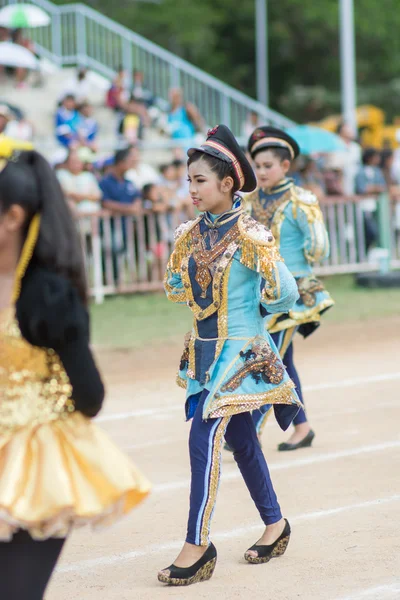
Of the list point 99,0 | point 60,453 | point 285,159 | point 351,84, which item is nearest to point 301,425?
point 285,159

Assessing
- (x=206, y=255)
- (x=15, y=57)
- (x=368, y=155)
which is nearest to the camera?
(x=206, y=255)

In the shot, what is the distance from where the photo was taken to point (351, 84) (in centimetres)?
2148

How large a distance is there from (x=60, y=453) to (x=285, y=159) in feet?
14.6

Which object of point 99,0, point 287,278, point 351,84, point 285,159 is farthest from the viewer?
point 99,0

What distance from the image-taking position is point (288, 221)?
7363mm

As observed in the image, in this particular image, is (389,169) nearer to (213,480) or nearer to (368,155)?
(368,155)

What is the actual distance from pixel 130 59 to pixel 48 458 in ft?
66.9

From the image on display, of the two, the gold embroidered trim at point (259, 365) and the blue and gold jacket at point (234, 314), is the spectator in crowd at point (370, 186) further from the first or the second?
the gold embroidered trim at point (259, 365)

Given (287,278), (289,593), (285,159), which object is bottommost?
(289,593)

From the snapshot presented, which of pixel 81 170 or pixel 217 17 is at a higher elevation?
pixel 217 17

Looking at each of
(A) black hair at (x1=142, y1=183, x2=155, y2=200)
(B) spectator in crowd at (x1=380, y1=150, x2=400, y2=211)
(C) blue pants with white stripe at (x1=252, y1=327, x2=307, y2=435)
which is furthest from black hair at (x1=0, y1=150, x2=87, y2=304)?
(B) spectator in crowd at (x1=380, y1=150, x2=400, y2=211)

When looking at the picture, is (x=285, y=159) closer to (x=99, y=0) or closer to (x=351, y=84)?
(x=351, y=84)

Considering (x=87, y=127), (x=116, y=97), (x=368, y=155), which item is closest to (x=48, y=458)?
(x=87, y=127)

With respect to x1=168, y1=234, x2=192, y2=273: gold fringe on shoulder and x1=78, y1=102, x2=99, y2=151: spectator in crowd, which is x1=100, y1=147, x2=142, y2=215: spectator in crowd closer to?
x1=78, y1=102, x2=99, y2=151: spectator in crowd
